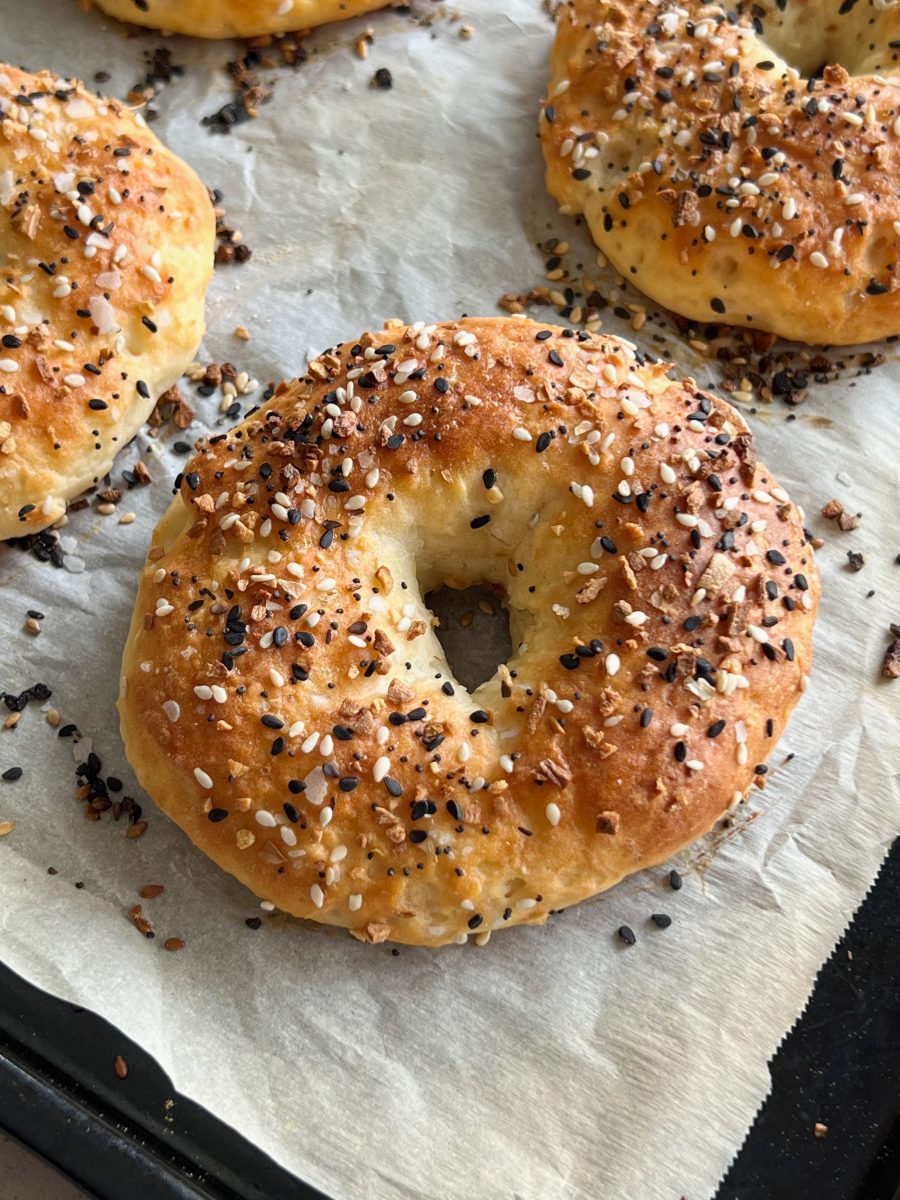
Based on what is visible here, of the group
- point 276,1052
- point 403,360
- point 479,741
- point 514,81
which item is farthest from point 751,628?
point 514,81

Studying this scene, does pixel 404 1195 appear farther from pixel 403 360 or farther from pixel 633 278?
pixel 633 278

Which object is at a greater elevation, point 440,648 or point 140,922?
point 440,648

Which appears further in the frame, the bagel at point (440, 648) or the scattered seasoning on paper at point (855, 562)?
the scattered seasoning on paper at point (855, 562)

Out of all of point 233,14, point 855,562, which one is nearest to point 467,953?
point 855,562

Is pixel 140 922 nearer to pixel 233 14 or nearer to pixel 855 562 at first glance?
pixel 855 562

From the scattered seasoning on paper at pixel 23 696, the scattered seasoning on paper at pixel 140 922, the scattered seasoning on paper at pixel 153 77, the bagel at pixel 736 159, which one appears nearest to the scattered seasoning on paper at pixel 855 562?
the bagel at pixel 736 159

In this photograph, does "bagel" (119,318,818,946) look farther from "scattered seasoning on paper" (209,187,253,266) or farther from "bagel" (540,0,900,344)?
"scattered seasoning on paper" (209,187,253,266)

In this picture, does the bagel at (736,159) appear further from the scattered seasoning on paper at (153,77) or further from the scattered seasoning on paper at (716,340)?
the scattered seasoning on paper at (153,77)
